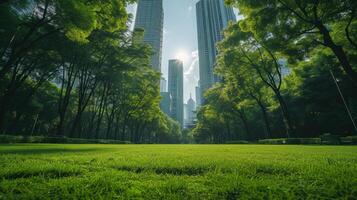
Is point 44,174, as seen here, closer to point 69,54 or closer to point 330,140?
point 69,54

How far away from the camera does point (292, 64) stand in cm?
1548

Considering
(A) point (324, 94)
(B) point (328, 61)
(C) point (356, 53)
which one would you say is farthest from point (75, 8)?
(A) point (324, 94)

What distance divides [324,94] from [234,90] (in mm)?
14007

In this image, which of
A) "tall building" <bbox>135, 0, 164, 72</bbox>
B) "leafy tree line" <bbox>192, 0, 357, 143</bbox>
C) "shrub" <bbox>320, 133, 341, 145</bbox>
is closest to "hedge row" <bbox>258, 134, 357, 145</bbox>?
"shrub" <bbox>320, 133, 341, 145</bbox>

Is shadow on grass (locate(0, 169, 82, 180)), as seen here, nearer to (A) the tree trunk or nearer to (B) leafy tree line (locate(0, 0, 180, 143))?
(B) leafy tree line (locate(0, 0, 180, 143))

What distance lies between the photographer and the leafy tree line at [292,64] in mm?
12570

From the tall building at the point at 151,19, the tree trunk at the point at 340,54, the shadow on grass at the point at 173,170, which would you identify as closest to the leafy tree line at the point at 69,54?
the shadow on grass at the point at 173,170

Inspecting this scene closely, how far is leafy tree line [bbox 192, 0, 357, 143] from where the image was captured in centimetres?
1257

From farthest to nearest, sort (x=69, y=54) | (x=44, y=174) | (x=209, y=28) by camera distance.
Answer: (x=209, y=28) → (x=69, y=54) → (x=44, y=174)

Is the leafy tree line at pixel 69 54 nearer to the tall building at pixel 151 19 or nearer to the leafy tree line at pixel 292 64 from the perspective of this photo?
the leafy tree line at pixel 292 64

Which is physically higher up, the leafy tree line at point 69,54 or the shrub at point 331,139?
the leafy tree line at point 69,54

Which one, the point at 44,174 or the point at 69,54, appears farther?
the point at 69,54

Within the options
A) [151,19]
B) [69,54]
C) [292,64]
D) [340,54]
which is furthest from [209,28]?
[340,54]

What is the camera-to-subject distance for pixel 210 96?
50125 mm
